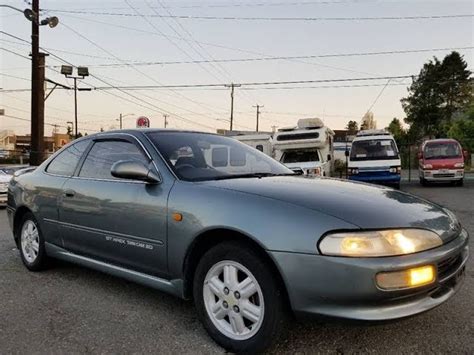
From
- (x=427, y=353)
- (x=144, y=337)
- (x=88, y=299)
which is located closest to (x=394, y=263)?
(x=427, y=353)

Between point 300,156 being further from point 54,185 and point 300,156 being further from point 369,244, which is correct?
point 369,244

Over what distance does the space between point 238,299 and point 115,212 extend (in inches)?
52.3

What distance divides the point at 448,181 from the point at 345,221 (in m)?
17.7

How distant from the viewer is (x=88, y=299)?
13.4ft

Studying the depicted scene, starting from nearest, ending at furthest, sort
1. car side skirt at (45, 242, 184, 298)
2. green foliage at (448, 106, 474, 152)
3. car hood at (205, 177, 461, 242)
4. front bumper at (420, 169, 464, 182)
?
→ car hood at (205, 177, 461, 242)
car side skirt at (45, 242, 184, 298)
front bumper at (420, 169, 464, 182)
green foliage at (448, 106, 474, 152)

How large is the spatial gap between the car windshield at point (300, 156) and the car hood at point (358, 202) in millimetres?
13041

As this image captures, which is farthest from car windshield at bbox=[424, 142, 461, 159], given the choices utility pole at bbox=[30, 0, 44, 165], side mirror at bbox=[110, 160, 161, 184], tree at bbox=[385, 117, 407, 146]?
tree at bbox=[385, 117, 407, 146]

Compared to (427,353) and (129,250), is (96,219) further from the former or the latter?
(427,353)

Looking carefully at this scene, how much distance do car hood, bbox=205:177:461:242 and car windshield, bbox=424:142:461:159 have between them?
54.4 ft

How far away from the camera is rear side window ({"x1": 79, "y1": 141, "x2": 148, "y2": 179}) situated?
3.96 m

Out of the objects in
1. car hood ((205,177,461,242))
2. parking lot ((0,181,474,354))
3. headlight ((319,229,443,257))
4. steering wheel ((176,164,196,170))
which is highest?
steering wheel ((176,164,196,170))

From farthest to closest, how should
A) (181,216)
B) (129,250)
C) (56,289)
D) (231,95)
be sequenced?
(231,95) < (56,289) < (129,250) < (181,216)

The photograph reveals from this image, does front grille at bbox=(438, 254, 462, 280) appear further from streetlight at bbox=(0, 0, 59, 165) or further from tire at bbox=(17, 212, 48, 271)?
streetlight at bbox=(0, 0, 59, 165)

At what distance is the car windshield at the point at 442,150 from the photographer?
18.5m
